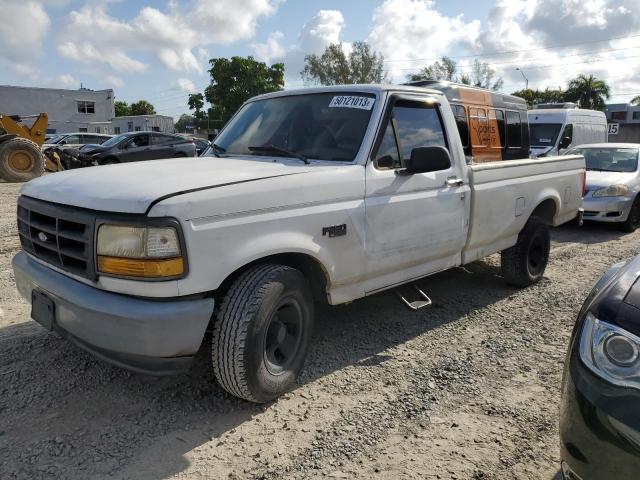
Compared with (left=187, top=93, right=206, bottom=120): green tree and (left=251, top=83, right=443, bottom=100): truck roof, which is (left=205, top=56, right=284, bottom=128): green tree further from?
(left=251, top=83, right=443, bottom=100): truck roof

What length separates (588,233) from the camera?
29.9 feet

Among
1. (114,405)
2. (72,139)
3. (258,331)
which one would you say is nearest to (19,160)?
(72,139)

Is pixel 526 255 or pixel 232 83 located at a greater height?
pixel 232 83

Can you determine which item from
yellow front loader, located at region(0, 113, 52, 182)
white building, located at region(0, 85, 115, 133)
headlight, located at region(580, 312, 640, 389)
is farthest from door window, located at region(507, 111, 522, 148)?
white building, located at region(0, 85, 115, 133)

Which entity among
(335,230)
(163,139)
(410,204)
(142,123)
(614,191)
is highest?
(142,123)

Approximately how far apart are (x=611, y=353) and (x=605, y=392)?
154mm

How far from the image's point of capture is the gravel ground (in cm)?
266

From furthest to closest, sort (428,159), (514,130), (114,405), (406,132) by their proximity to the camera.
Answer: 1. (514,130)
2. (406,132)
3. (428,159)
4. (114,405)

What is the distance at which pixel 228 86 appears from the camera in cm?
4931

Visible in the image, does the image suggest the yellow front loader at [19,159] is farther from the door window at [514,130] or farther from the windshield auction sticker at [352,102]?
the windshield auction sticker at [352,102]

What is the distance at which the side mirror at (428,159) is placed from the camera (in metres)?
3.63

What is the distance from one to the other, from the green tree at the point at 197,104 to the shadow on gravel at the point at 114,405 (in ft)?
162

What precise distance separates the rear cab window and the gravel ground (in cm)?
145

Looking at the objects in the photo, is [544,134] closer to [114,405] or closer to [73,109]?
[114,405]
